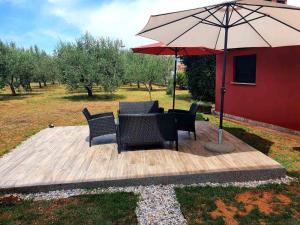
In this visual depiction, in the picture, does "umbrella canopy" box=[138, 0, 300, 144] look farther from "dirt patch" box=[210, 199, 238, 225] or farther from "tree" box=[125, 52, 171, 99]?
"tree" box=[125, 52, 171, 99]

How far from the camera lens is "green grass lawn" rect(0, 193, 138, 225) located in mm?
3670

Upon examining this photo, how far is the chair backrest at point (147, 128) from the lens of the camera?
5.75 meters

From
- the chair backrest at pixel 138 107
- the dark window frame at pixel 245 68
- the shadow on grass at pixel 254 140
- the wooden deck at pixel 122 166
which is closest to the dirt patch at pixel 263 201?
the wooden deck at pixel 122 166

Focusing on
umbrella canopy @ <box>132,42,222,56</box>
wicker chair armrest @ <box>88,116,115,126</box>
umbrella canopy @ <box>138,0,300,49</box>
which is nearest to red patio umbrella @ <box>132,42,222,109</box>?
umbrella canopy @ <box>132,42,222,56</box>

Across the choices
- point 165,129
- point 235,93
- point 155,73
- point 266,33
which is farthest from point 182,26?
point 155,73

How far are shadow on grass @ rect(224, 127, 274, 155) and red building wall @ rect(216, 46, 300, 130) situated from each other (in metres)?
1.35

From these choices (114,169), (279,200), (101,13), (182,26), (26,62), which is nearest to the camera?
(279,200)

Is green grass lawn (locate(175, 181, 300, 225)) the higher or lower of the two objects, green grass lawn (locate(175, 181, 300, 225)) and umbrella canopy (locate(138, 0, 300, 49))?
the lower

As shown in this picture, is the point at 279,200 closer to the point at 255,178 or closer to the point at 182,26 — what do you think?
the point at 255,178

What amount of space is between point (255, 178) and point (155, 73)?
83.6 ft

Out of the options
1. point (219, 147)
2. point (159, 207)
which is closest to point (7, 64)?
point (219, 147)

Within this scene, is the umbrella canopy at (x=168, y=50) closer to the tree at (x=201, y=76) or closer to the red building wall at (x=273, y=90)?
the red building wall at (x=273, y=90)

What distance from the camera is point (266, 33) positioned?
5.84 meters

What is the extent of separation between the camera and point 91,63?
22.2m
